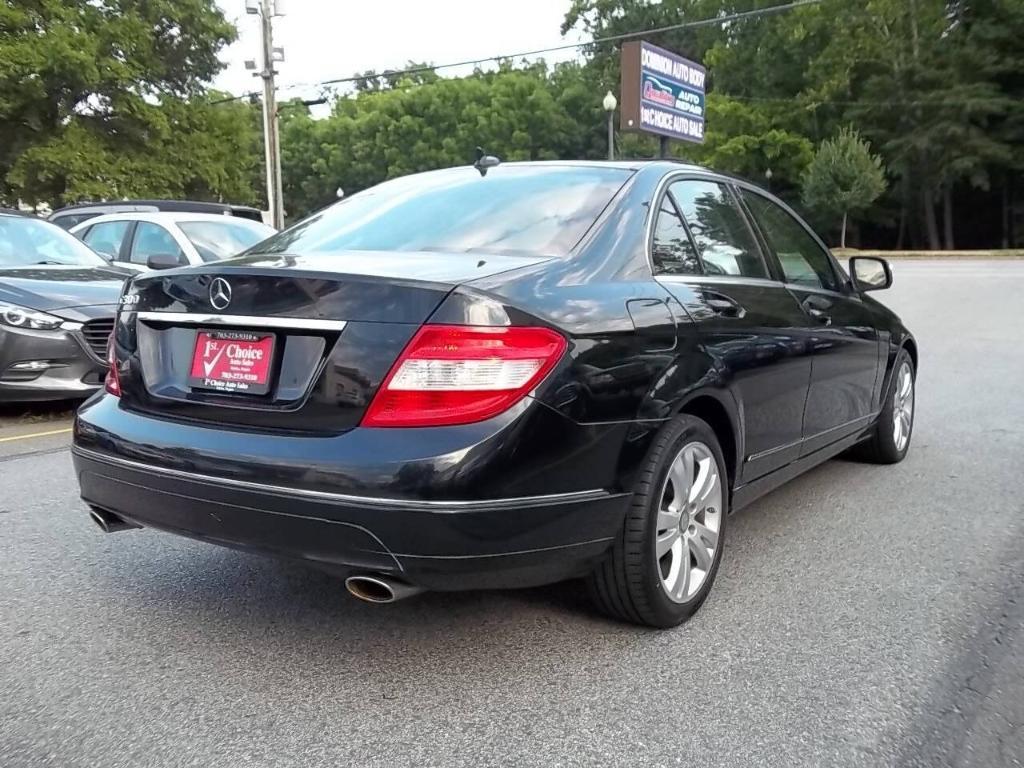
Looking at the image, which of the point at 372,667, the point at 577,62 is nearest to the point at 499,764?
the point at 372,667

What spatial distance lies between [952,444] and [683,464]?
12.2ft

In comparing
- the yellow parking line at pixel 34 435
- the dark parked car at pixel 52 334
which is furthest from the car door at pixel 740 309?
the yellow parking line at pixel 34 435

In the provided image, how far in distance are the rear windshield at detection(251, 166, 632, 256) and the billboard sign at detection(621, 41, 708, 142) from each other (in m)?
23.6

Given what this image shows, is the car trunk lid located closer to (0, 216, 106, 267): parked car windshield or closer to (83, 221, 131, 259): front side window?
(0, 216, 106, 267): parked car windshield

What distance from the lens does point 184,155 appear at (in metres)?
33.9

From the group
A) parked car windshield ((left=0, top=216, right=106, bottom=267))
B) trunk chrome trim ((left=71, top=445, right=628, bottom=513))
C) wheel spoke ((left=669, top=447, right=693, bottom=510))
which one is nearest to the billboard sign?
parked car windshield ((left=0, top=216, right=106, bottom=267))

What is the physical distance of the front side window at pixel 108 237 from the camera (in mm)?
10133

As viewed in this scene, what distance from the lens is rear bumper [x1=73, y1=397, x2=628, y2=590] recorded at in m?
2.55

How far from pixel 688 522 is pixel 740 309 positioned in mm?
876

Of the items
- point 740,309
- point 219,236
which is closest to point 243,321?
point 740,309

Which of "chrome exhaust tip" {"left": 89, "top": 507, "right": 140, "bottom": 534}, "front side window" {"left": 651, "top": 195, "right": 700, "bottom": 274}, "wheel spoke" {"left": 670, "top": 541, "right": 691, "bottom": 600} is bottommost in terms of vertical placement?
"wheel spoke" {"left": 670, "top": 541, "right": 691, "bottom": 600}

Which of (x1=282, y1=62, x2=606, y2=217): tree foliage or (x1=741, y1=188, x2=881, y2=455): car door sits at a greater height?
(x1=282, y1=62, x2=606, y2=217): tree foliage

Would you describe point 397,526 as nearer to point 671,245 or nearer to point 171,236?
point 671,245

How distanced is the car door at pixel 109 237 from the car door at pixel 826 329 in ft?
24.6
